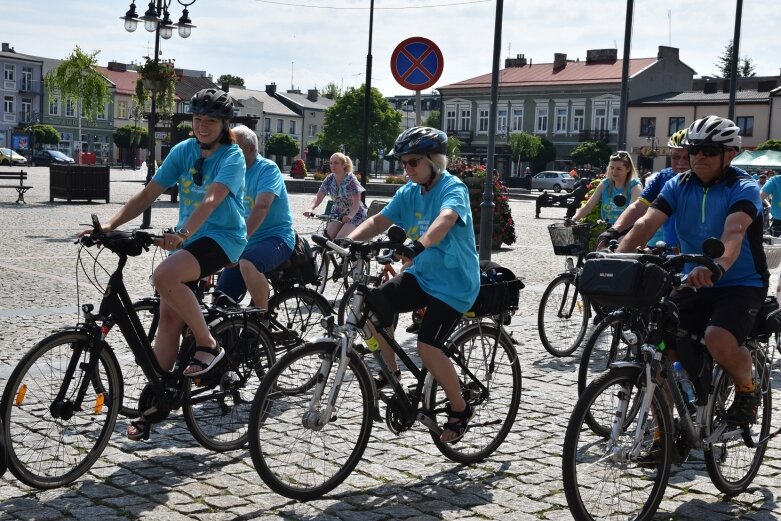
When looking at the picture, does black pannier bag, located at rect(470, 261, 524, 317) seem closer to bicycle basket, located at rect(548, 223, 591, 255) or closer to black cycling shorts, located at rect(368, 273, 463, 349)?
black cycling shorts, located at rect(368, 273, 463, 349)

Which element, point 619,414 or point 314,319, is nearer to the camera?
point 619,414

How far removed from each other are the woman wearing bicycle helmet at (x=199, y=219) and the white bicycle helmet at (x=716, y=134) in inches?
88.3

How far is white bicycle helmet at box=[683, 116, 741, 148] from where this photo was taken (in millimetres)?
4648

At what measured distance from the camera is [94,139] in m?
99.2

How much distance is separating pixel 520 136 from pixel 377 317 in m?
73.7

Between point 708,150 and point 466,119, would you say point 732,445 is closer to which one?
point 708,150

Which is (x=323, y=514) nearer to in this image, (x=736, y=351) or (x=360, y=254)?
(x=360, y=254)

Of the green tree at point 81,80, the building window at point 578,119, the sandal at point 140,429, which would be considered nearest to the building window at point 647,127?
the building window at point 578,119

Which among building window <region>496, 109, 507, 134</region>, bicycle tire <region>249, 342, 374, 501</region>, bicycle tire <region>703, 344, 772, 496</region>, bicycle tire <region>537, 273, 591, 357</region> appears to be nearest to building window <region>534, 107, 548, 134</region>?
building window <region>496, 109, 507, 134</region>

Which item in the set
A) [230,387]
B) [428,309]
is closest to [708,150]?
[428,309]

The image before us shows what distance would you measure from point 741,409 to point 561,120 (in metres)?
79.2

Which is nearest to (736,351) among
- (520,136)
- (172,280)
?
(172,280)

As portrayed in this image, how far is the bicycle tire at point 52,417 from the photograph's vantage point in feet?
14.6

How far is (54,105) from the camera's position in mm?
96375
